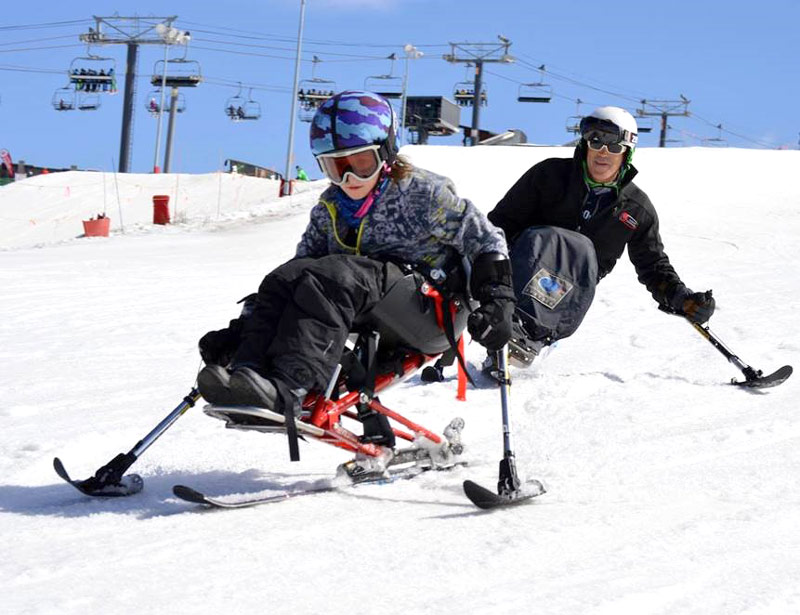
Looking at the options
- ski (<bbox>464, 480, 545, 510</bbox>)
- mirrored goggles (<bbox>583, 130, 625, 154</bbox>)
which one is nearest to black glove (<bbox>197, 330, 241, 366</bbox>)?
ski (<bbox>464, 480, 545, 510</bbox>)

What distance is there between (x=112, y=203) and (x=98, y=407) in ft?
82.3

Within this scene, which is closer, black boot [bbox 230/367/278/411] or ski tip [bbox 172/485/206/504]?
black boot [bbox 230/367/278/411]

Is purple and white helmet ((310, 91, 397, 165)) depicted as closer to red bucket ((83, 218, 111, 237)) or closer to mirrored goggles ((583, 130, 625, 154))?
mirrored goggles ((583, 130, 625, 154))

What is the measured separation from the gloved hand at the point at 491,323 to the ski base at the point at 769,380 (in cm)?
260

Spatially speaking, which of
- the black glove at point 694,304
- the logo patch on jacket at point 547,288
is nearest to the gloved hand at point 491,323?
the logo patch on jacket at point 547,288

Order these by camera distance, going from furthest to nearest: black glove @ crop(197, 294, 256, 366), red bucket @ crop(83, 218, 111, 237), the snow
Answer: red bucket @ crop(83, 218, 111, 237)
black glove @ crop(197, 294, 256, 366)
the snow

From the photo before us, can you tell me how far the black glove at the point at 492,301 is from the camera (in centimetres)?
377

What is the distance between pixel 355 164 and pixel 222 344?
0.83m

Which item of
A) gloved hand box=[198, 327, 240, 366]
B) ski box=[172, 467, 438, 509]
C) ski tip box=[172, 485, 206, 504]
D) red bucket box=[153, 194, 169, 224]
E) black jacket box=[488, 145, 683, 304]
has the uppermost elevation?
black jacket box=[488, 145, 683, 304]

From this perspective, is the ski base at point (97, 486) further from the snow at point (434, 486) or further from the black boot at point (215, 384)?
the black boot at point (215, 384)

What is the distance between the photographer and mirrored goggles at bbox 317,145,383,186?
383cm

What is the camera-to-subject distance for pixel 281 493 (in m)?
3.72

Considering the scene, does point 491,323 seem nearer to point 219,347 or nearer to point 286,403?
point 286,403

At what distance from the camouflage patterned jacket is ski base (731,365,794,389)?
258 cm
